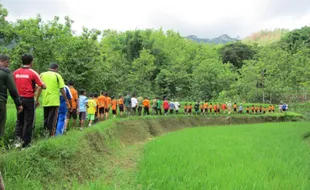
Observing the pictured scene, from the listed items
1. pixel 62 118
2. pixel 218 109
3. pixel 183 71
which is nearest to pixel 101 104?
pixel 62 118

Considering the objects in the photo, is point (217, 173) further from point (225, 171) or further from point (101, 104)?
point (101, 104)

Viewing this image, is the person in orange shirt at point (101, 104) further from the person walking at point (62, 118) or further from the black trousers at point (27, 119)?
the black trousers at point (27, 119)

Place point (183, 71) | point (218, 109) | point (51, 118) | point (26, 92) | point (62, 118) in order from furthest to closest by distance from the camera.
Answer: point (183, 71) → point (218, 109) → point (62, 118) → point (51, 118) → point (26, 92)

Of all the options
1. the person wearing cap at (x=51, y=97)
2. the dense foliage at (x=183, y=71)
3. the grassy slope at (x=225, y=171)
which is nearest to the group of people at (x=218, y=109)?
the dense foliage at (x=183, y=71)

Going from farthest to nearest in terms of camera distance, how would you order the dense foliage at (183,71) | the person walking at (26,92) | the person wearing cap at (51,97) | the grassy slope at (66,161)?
the dense foliage at (183,71) → the person wearing cap at (51,97) → the person walking at (26,92) → the grassy slope at (66,161)

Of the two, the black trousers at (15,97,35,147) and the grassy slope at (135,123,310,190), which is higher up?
the black trousers at (15,97,35,147)

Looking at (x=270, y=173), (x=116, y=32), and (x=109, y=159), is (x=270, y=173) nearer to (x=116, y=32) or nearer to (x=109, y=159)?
(x=109, y=159)

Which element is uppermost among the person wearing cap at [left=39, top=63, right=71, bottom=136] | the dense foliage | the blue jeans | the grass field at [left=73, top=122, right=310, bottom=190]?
the dense foliage

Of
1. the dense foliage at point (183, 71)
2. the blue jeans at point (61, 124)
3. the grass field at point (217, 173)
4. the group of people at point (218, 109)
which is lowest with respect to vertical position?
the grass field at point (217, 173)

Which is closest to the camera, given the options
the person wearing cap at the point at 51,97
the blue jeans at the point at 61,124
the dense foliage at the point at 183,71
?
the person wearing cap at the point at 51,97

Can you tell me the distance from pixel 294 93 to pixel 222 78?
9.80m

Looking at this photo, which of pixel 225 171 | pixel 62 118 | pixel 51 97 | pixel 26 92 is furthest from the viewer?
pixel 62 118

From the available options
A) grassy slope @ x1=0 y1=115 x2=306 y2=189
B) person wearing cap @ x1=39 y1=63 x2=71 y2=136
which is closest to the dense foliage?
grassy slope @ x1=0 y1=115 x2=306 y2=189

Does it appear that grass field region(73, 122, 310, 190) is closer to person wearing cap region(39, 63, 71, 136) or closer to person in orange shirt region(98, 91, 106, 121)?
person wearing cap region(39, 63, 71, 136)
